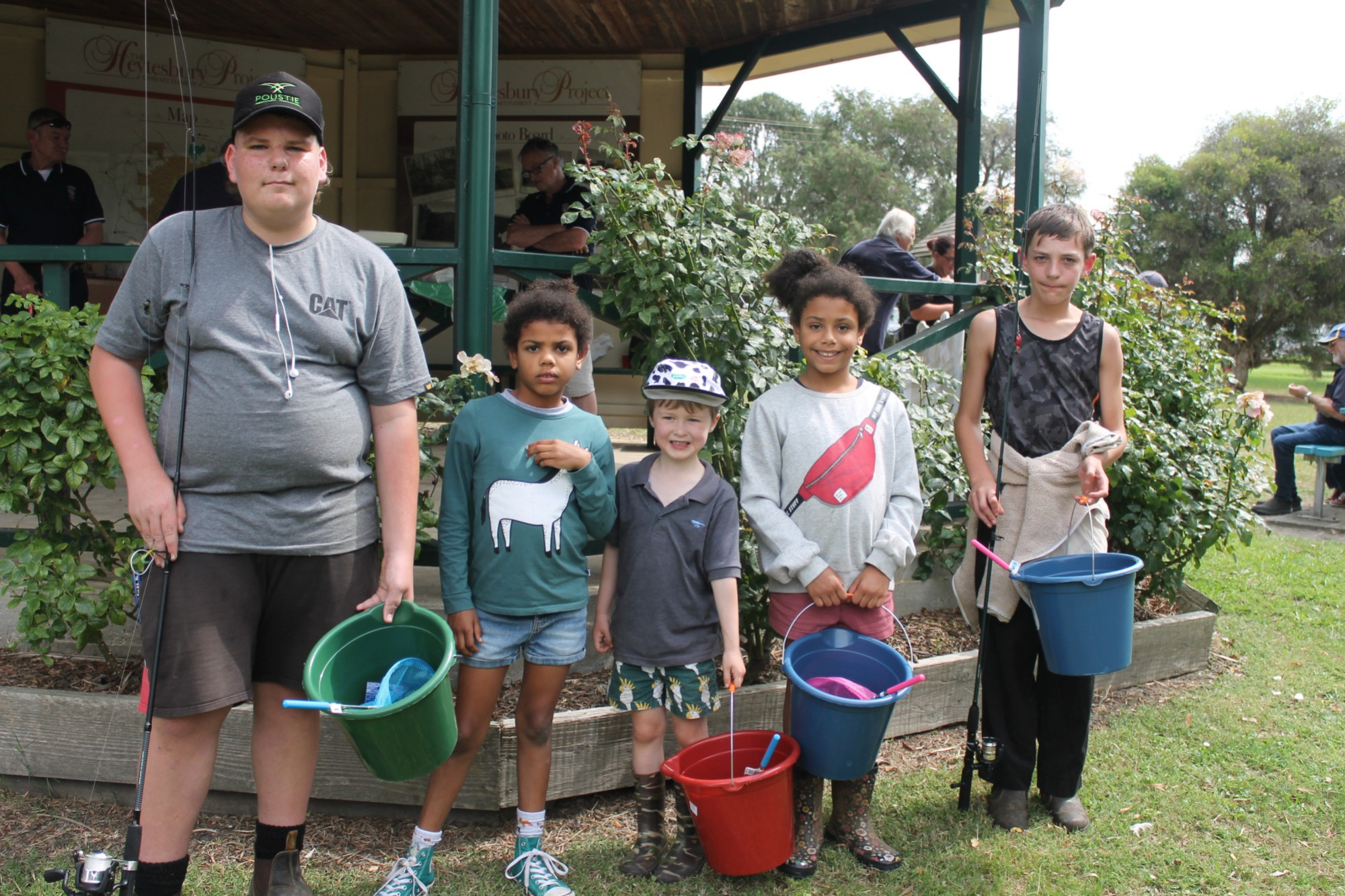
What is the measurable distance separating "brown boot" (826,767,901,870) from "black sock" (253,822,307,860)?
1473mm

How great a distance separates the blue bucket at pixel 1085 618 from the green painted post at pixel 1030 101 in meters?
2.45

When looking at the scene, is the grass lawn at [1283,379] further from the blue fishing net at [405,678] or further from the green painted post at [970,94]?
the blue fishing net at [405,678]

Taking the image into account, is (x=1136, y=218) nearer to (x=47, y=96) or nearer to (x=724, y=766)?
(x=724, y=766)

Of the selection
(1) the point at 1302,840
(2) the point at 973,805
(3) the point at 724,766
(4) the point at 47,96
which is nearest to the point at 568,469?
(3) the point at 724,766

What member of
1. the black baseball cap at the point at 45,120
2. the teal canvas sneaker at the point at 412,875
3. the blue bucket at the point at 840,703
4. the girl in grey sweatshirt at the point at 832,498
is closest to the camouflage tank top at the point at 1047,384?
the girl in grey sweatshirt at the point at 832,498

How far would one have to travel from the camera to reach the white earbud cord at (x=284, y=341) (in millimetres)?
2154

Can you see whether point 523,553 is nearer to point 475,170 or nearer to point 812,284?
point 812,284

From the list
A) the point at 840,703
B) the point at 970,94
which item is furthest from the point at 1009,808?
the point at 970,94

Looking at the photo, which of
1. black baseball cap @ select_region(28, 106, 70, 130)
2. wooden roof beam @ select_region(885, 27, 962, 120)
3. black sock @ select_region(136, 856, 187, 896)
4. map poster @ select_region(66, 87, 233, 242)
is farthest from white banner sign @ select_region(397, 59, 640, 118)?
black sock @ select_region(136, 856, 187, 896)

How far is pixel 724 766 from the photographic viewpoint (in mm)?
2736

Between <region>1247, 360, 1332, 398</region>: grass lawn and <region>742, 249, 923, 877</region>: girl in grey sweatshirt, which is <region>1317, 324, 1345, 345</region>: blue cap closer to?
<region>742, 249, 923, 877</region>: girl in grey sweatshirt

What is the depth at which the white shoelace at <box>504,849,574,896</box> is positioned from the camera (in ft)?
8.66

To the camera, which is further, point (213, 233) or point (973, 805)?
point (973, 805)

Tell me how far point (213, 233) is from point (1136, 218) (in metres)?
4.20
